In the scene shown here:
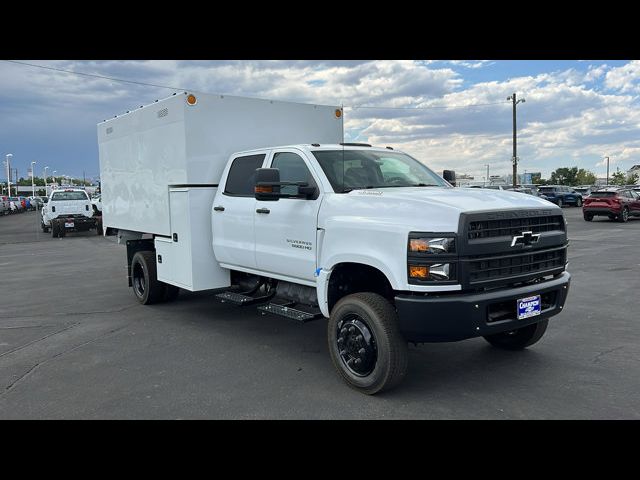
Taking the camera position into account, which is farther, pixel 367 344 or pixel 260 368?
pixel 260 368

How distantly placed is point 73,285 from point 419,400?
841cm

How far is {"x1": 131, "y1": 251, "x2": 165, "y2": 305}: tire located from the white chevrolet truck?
0.9 inches

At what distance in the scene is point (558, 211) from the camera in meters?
5.11

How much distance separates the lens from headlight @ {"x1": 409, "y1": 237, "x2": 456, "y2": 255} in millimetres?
4277

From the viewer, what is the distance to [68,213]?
23656mm

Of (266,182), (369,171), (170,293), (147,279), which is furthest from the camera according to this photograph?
(170,293)

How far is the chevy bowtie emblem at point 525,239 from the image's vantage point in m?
4.61

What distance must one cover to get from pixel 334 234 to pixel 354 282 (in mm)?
557

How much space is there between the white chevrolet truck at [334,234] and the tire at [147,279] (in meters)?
0.02

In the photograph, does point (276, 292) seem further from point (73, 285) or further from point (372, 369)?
point (73, 285)

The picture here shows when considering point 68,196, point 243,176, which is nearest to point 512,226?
point 243,176

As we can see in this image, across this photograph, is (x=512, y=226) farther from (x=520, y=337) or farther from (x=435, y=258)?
(x=520, y=337)

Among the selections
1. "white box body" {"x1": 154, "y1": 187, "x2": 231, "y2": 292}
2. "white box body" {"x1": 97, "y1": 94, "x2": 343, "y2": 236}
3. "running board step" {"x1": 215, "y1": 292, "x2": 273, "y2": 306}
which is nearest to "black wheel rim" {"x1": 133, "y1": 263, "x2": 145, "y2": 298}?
"white box body" {"x1": 97, "y1": 94, "x2": 343, "y2": 236}

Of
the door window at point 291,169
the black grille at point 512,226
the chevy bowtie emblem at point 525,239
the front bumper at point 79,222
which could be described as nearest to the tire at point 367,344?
the black grille at point 512,226
